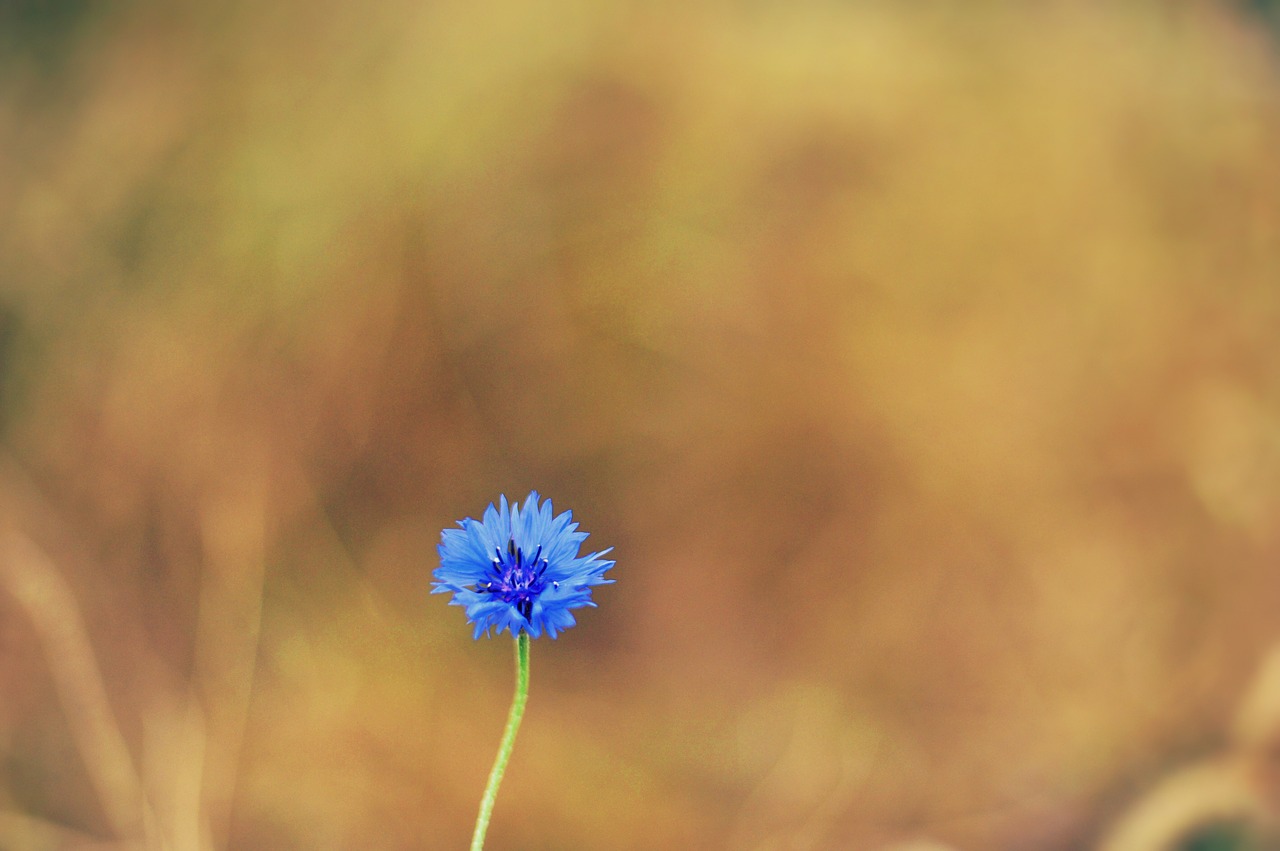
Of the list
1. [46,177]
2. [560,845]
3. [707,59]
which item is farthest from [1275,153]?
[46,177]

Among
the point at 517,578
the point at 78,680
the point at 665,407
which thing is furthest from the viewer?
the point at 665,407

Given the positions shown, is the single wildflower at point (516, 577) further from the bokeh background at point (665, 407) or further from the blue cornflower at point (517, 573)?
the bokeh background at point (665, 407)

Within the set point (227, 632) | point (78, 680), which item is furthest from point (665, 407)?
point (78, 680)

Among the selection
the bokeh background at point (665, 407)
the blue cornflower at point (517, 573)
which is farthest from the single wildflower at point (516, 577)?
the bokeh background at point (665, 407)

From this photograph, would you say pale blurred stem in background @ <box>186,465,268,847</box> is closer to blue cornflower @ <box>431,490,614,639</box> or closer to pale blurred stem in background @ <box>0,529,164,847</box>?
pale blurred stem in background @ <box>0,529,164,847</box>

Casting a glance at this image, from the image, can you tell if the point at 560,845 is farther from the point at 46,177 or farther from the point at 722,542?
the point at 46,177

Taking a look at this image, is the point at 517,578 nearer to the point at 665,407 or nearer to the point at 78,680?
the point at 665,407

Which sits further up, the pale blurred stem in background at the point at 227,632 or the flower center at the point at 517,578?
the pale blurred stem in background at the point at 227,632
